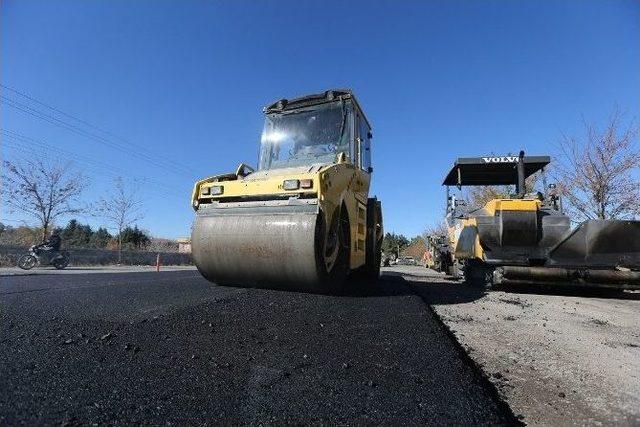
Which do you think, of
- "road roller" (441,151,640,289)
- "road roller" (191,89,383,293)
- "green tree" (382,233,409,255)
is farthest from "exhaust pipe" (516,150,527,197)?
"green tree" (382,233,409,255)

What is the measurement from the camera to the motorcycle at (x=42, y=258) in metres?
12.7

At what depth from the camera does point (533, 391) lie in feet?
6.24

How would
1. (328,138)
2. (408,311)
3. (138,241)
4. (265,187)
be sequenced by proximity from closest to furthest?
(408,311) < (265,187) < (328,138) < (138,241)

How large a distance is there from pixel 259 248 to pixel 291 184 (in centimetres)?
68

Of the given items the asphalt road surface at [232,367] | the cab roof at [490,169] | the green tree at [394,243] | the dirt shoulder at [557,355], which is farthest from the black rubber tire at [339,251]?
the green tree at [394,243]

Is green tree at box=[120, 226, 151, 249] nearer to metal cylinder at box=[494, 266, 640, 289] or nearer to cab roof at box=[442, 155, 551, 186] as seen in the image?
cab roof at box=[442, 155, 551, 186]

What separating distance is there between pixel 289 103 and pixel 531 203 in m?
3.91

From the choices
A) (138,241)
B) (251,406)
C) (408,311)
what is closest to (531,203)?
(408,311)

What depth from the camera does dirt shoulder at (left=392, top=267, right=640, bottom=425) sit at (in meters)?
1.73

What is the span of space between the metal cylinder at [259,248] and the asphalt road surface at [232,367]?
527 millimetres

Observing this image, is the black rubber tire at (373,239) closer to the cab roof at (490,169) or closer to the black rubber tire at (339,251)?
the black rubber tire at (339,251)

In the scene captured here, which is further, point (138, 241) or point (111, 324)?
point (138, 241)

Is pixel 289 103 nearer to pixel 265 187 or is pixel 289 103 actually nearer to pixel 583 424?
pixel 265 187

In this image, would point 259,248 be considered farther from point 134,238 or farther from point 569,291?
point 134,238
